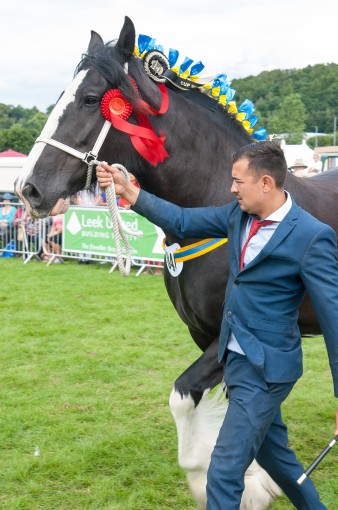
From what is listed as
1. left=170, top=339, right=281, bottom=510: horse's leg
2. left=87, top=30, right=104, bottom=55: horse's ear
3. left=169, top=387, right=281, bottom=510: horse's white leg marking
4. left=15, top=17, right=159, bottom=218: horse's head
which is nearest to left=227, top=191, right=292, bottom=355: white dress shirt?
left=170, top=339, right=281, bottom=510: horse's leg

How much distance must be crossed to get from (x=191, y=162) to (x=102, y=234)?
885cm

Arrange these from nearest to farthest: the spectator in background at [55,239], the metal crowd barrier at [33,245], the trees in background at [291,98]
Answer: the metal crowd barrier at [33,245] < the spectator in background at [55,239] < the trees in background at [291,98]

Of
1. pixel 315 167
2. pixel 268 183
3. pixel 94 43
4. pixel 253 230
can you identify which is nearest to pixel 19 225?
pixel 315 167

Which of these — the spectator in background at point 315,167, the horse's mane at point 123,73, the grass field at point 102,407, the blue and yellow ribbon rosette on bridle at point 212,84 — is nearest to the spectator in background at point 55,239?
the grass field at point 102,407

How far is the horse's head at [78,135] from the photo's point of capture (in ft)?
10.4

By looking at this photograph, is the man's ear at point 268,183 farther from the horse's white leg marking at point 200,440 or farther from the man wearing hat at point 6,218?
the man wearing hat at point 6,218

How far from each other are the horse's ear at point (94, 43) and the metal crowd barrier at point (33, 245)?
352 inches

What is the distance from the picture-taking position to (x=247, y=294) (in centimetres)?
264

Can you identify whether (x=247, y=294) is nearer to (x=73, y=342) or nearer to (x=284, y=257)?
(x=284, y=257)

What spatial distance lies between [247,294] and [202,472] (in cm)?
138

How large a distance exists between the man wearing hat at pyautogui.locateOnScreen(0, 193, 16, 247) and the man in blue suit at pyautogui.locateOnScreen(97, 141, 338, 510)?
1210cm

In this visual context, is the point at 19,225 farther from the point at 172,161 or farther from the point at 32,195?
the point at 32,195

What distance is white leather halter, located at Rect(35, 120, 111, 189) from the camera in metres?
3.21

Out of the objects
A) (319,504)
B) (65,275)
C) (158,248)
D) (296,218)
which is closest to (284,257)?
(296,218)
